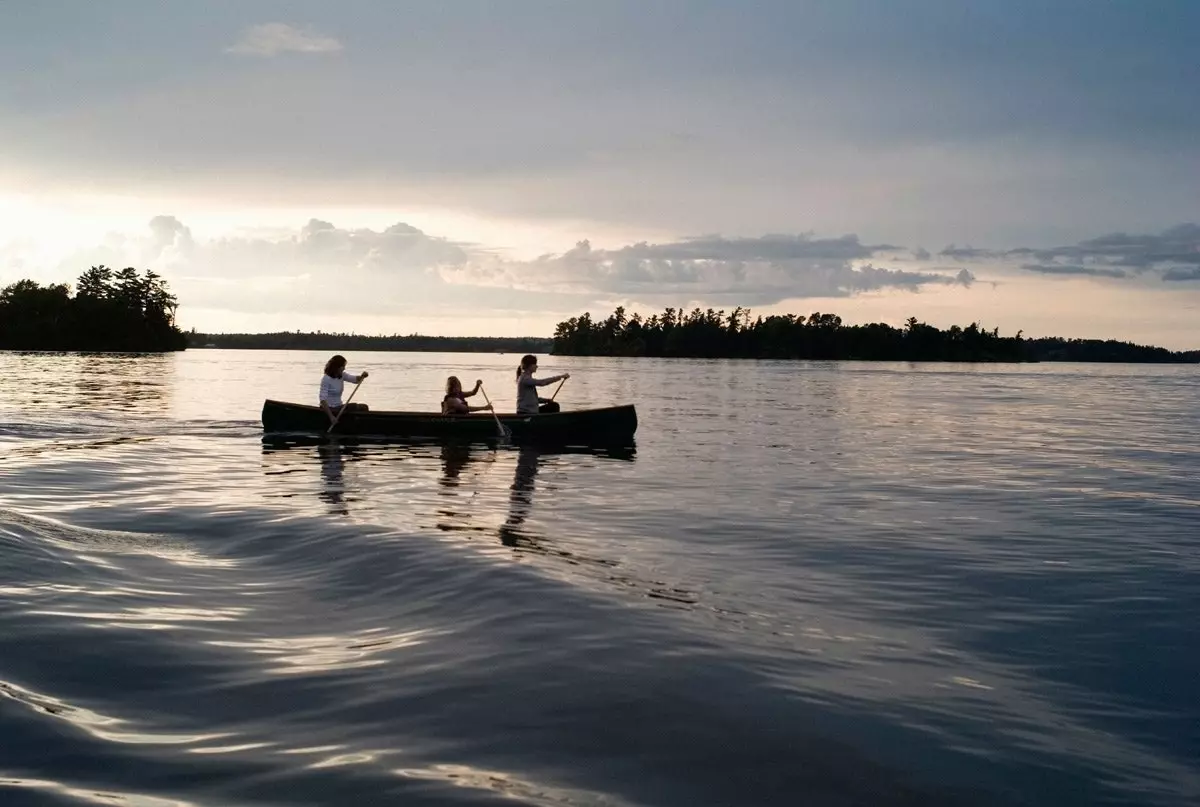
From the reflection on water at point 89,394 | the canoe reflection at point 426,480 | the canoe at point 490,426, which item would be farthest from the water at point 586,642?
the reflection on water at point 89,394

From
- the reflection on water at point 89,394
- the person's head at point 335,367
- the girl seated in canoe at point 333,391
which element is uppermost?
the person's head at point 335,367

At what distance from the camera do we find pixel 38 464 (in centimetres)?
1828

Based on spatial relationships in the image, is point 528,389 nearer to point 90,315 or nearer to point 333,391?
point 333,391

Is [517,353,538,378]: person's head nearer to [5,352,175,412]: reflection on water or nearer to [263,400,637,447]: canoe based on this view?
[263,400,637,447]: canoe

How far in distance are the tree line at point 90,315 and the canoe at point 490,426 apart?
139 m

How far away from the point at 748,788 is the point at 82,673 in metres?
4.44

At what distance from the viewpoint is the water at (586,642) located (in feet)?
17.1

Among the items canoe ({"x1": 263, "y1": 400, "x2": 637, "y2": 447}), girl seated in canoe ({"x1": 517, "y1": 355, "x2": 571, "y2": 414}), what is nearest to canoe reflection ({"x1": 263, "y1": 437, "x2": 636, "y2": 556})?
canoe ({"x1": 263, "y1": 400, "x2": 637, "y2": 447})

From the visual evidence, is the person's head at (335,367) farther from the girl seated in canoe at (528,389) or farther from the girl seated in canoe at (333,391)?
the girl seated in canoe at (528,389)

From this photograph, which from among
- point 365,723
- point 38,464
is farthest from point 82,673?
point 38,464

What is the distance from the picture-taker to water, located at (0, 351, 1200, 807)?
5.22 meters

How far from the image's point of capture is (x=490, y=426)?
2417 cm

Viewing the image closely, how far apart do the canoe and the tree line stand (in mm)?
138502

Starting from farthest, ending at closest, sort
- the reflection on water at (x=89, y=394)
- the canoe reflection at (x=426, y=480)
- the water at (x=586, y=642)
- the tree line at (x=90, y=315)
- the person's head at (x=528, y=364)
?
the tree line at (x=90, y=315), the reflection on water at (x=89, y=394), the person's head at (x=528, y=364), the canoe reflection at (x=426, y=480), the water at (x=586, y=642)
